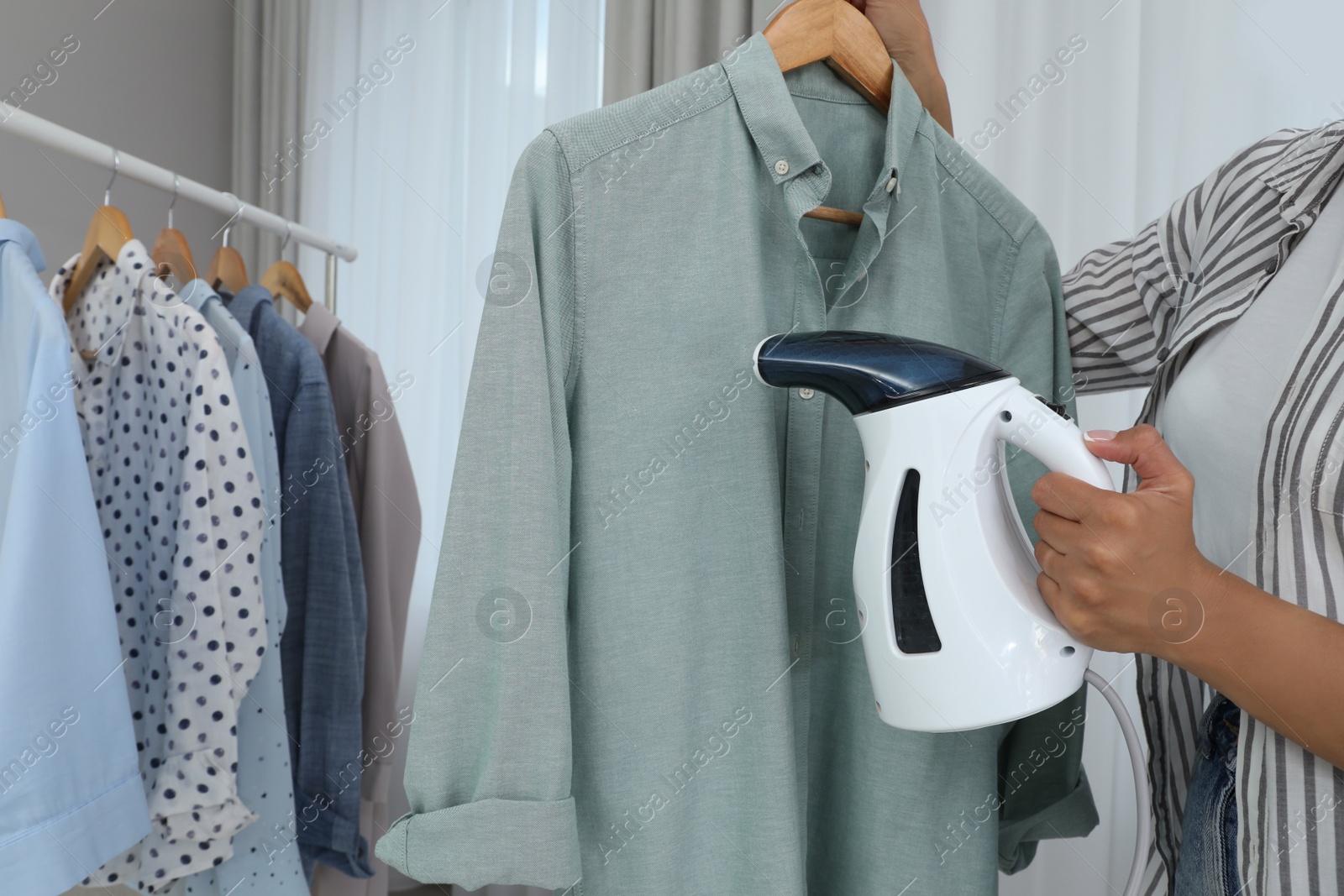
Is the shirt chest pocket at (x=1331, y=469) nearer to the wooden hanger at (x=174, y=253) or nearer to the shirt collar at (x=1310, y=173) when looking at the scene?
the shirt collar at (x=1310, y=173)

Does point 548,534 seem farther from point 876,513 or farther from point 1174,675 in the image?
point 1174,675

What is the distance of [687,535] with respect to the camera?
0.64 metres

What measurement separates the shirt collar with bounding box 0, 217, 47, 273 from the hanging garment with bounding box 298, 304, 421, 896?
0.42 m

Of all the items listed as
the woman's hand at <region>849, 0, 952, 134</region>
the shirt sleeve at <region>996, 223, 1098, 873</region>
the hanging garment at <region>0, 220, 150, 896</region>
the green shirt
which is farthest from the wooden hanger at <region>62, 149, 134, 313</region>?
the shirt sleeve at <region>996, 223, 1098, 873</region>

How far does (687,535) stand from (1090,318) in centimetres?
44

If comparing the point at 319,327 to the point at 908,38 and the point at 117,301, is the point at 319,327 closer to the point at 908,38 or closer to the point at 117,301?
the point at 117,301

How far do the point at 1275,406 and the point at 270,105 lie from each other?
91.0 inches

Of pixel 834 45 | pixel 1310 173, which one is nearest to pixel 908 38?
pixel 834 45

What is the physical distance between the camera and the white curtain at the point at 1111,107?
983mm

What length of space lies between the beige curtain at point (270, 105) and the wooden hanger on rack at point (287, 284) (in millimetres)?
885

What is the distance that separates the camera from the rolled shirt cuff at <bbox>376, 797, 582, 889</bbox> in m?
0.55

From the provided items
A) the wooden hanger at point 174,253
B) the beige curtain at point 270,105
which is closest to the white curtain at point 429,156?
the beige curtain at point 270,105

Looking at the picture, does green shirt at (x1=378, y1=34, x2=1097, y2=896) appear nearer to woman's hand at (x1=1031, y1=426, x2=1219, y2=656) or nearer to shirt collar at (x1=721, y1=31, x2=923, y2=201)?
shirt collar at (x1=721, y1=31, x2=923, y2=201)

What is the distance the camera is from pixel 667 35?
5.00ft
